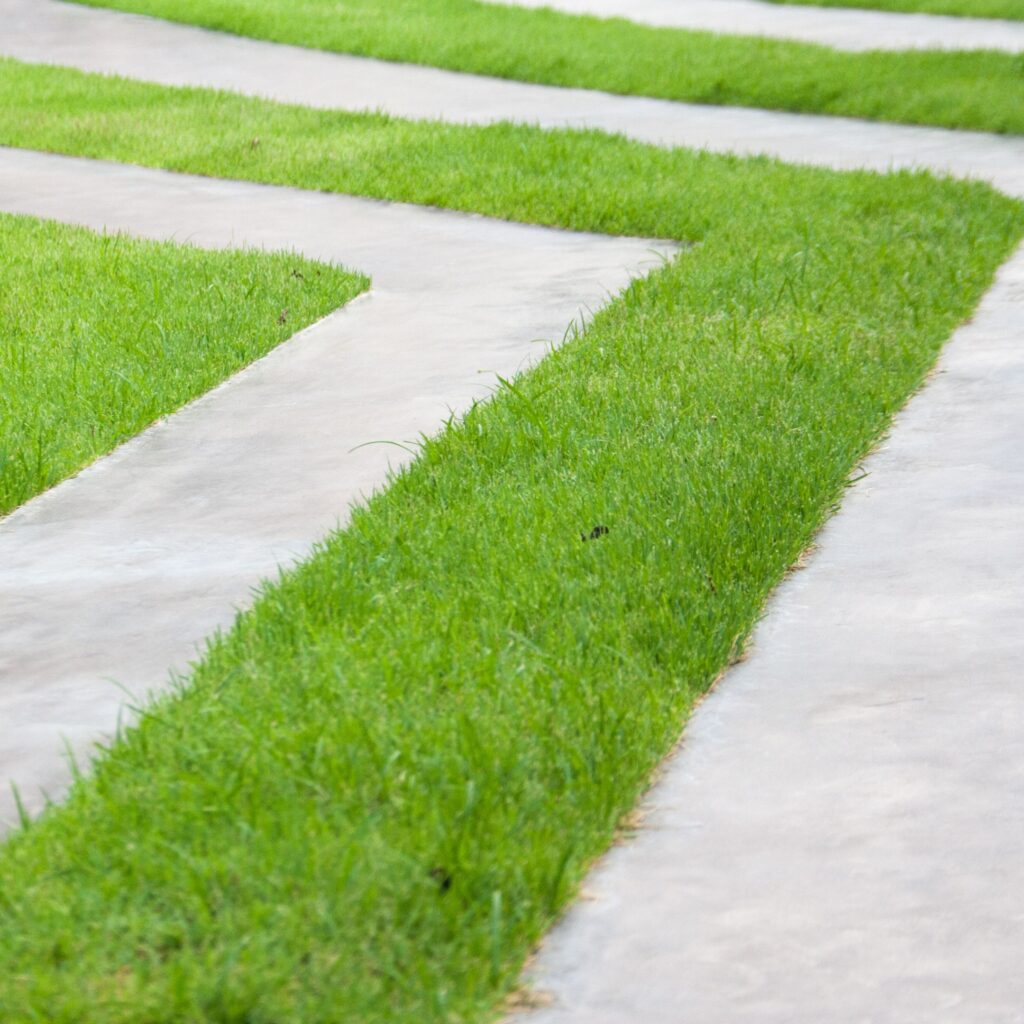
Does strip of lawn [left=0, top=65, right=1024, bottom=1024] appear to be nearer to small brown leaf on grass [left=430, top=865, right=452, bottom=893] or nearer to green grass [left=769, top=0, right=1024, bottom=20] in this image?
small brown leaf on grass [left=430, top=865, right=452, bottom=893]

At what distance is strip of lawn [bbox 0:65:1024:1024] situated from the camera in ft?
8.32

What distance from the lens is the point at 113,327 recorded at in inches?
231

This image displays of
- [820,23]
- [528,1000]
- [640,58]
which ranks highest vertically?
[820,23]

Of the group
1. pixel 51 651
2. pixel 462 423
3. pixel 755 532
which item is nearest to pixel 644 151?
pixel 462 423

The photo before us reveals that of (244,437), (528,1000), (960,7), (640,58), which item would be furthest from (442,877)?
(960,7)

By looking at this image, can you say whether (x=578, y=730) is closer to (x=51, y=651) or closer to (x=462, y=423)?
(x=51, y=651)

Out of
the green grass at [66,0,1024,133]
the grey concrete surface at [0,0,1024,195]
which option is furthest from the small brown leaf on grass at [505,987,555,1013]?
the green grass at [66,0,1024,133]

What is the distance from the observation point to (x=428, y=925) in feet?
8.48

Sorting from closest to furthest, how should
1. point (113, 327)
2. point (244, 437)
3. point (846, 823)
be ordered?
point (846, 823) < point (244, 437) < point (113, 327)

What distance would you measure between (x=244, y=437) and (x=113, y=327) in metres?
1.12

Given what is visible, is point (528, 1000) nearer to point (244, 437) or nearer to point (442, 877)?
point (442, 877)

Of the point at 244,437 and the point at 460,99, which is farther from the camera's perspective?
the point at 460,99

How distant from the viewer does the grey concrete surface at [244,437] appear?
142 inches

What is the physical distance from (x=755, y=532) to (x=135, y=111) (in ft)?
23.1
